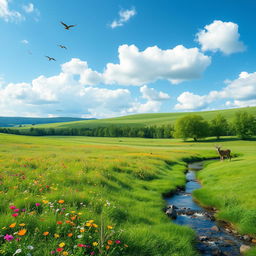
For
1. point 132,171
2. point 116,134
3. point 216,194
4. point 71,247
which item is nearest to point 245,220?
point 216,194

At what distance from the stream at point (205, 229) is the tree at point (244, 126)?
101573mm

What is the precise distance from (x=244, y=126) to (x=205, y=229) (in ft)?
355

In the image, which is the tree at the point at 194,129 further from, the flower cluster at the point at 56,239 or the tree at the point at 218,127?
the flower cluster at the point at 56,239

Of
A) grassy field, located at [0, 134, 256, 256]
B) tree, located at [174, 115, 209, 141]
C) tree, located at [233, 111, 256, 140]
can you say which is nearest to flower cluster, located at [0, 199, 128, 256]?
grassy field, located at [0, 134, 256, 256]

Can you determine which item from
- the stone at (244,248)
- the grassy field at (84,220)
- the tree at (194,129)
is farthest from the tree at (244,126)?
the stone at (244,248)

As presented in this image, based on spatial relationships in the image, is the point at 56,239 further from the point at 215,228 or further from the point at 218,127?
the point at 218,127

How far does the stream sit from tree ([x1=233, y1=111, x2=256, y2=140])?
101573 millimetres

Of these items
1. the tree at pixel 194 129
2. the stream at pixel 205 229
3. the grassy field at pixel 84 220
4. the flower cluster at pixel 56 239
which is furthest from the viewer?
the tree at pixel 194 129

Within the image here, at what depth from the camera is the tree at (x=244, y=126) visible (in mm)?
99812

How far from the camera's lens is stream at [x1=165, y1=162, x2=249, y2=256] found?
8.83m

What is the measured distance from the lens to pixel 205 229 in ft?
35.7

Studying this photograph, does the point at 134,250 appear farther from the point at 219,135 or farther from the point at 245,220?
the point at 219,135

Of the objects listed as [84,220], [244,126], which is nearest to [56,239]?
[84,220]

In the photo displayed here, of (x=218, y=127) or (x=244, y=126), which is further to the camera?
(x=218, y=127)
